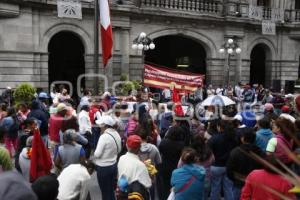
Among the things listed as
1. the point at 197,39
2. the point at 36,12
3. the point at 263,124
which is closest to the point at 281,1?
the point at 197,39

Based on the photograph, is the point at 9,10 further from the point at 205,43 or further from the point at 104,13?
the point at 205,43

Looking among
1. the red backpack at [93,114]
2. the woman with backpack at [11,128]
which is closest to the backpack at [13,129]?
the woman with backpack at [11,128]

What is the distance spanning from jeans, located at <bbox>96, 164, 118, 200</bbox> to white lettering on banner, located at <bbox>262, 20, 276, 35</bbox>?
71.0 ft

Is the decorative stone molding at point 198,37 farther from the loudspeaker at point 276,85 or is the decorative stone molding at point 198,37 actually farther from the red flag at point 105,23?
the red flag at point 105,23

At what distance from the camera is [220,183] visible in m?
6.91

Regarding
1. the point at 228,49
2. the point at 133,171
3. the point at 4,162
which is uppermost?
the point at 228,49

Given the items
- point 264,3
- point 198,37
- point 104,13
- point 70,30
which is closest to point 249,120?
point 104,13

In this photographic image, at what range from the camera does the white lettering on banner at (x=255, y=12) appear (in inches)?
1029

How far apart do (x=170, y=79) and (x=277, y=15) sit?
16.5 meters

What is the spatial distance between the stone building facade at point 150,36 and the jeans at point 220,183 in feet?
29.5

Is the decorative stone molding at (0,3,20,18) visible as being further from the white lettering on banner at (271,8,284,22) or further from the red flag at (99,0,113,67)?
the white lettering on banner at (271,8,284,22)

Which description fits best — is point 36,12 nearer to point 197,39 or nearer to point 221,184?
point 197,39

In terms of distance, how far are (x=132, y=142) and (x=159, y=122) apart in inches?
184

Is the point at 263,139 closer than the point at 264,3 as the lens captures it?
Yes
